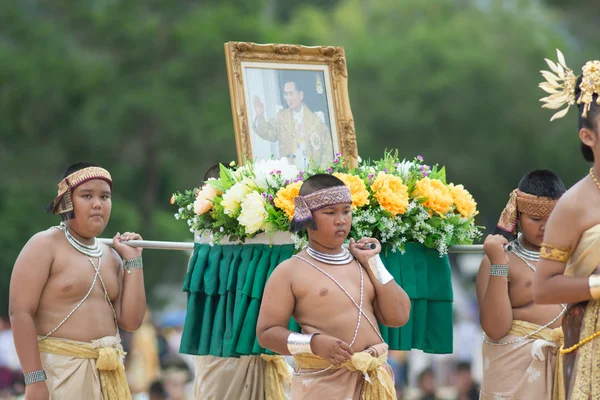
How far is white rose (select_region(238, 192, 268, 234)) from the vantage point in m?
5.86

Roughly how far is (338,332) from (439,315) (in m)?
0.96

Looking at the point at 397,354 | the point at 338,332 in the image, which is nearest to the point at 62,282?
the point at 338,332

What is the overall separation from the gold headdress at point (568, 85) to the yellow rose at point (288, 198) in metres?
1.64

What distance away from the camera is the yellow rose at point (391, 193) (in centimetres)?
588

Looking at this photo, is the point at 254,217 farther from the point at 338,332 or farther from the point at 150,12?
the point at 150,12

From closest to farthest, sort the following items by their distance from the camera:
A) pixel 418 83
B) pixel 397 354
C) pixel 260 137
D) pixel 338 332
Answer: pixel 338 332, pixel 260 137, pixel 397 354, pixel 418 83

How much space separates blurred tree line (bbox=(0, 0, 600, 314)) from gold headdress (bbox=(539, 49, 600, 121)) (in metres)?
→ 14.2

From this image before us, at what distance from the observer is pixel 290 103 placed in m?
6.88

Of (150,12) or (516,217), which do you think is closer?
(516,217)

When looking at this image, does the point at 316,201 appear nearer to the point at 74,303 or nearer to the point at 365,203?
the point at 365,203

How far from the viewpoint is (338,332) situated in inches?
211

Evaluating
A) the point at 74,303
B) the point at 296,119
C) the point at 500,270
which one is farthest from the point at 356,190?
the point at 74,303

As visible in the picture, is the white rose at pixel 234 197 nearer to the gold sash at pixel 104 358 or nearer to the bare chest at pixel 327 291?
the bare chest at pixel 327 291

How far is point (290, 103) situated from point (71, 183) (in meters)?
1.43
